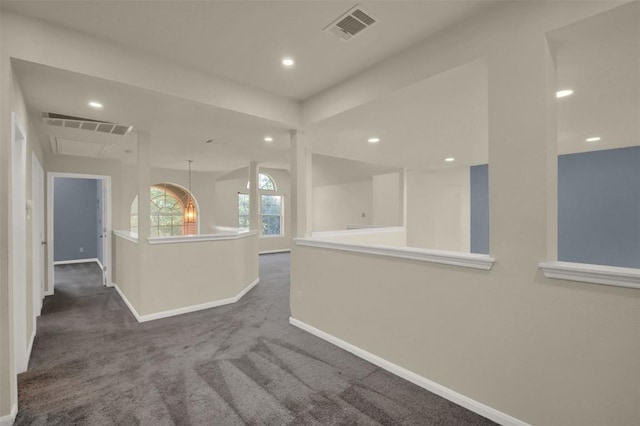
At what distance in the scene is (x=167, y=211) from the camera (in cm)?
963

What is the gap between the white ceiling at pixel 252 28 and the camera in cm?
191

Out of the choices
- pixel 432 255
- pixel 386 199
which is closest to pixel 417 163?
pixel 386 199

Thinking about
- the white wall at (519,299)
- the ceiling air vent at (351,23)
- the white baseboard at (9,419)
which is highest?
the ceiling air vent at (351,23)

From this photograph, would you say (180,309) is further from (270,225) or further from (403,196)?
(270,225)

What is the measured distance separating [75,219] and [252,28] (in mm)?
9164

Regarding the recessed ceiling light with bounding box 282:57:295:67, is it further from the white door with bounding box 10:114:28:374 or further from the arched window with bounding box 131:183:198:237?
the arched window with bounding box 131:183:198:237

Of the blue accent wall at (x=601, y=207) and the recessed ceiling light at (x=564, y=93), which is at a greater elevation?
the recessed ceiling light at (x=564, y=93)

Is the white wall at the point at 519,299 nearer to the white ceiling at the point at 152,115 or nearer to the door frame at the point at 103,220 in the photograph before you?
the white ceiling at the point at 152,115

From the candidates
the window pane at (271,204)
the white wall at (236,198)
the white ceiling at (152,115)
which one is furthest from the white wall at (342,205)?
the white ceiling at (152,115)

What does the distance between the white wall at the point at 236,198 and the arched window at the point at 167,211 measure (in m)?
1.20

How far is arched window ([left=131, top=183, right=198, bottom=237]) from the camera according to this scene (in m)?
9.37

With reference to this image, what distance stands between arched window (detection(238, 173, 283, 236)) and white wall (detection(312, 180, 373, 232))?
1.30m

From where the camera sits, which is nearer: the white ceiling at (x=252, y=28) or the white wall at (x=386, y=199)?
the white ceiling at (x=252, y=28)

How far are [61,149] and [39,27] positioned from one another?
12.0 ft
